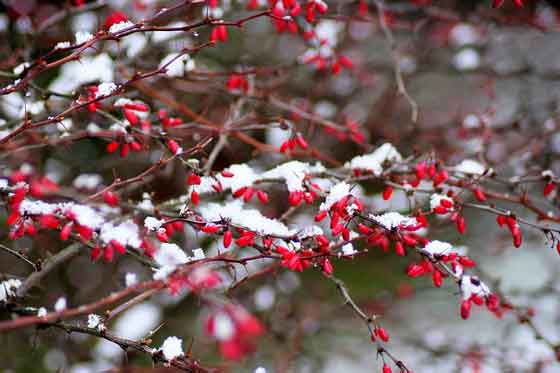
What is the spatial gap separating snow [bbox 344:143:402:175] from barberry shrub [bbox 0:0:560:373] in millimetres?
12

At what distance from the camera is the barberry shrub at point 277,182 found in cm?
209

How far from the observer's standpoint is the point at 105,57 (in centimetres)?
315

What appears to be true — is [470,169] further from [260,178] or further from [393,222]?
[260,178]

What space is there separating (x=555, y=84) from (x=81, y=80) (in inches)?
165

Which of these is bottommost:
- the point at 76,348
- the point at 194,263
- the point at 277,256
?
the point at 76,348

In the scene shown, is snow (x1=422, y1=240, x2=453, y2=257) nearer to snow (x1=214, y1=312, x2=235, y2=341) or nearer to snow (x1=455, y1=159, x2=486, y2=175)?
snow (x1=455, y1=159, x2=486, y2=175)

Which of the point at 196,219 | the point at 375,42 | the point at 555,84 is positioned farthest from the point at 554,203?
the point at 375,42

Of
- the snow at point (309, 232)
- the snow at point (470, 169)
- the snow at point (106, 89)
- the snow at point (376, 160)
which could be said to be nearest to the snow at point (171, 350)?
the snow at point (309, 232)

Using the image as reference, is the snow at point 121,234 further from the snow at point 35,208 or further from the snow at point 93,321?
the snow at point 93,321

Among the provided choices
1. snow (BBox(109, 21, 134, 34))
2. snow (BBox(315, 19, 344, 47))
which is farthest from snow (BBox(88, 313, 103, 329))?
snow (BBox(315, 19, 344, 47))

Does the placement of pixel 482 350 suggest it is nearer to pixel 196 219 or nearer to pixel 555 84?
pixel 555 84

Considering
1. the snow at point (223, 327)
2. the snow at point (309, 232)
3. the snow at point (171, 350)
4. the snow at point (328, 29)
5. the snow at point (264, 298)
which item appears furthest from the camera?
the snow at point (264, 298)

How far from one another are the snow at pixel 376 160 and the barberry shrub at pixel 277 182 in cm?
1

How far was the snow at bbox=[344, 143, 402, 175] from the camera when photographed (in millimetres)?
2719
